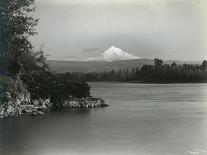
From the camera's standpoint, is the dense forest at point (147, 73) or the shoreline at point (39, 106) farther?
the shoreline at point (39, 106)

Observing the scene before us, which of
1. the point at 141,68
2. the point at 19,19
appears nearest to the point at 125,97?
the point at 141,68

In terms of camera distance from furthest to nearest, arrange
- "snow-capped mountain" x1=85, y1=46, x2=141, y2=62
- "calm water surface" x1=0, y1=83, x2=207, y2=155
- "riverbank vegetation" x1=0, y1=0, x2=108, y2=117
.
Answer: "riverbank vegetation" x1=0, y1=0, x2=108, y2=117
"snow-capped mountain" x1=85, y1=46, x2=141, y2=62
"calm water surface" x1=0, y1=83, x2=207, y2=155

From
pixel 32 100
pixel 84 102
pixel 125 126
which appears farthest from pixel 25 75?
pixel 125 126

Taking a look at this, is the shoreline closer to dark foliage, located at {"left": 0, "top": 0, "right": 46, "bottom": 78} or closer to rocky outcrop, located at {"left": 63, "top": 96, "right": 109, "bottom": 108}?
rocky outcrop, located at {"left": 63, "top": 96, "right": 109, "bottom": 108}

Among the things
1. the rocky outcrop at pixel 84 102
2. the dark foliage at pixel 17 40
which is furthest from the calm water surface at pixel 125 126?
the dark foliage at pixel 17 40

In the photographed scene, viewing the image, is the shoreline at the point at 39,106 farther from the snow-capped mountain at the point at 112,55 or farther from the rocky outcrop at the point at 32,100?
the snow-capped mountain at the point at 112,55

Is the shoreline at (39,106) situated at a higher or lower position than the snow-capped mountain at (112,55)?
lower

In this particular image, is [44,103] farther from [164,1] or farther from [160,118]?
[164,1]

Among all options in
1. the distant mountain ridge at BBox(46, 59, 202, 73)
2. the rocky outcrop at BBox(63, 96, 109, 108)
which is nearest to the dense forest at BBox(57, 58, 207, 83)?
the distant mountain ridge at BBox(46, 59, 202, 73)

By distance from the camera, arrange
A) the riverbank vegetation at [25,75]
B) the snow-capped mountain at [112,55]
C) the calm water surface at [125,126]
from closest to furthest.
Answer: the calm water surface at [125,126], the snow-capped mountain at [112,55], the riverbank vegetation at [25,75]
